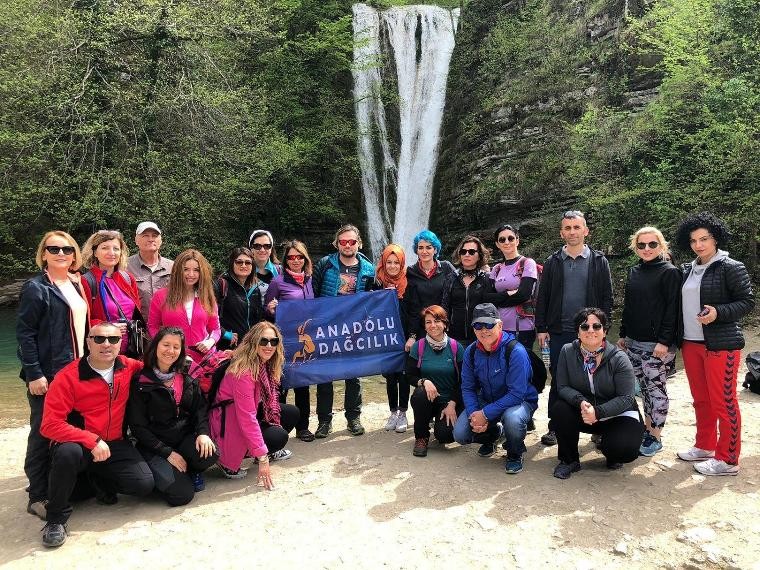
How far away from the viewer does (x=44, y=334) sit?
3998 mm

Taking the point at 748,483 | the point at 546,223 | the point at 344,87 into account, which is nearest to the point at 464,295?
the point at 748,483

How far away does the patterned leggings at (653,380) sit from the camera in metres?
4.71

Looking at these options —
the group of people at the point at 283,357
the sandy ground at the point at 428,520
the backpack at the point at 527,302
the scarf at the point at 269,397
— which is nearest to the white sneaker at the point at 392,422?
the group of people at the point at 283,357

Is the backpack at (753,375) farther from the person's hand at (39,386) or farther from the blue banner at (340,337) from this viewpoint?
the person's hand at (39,386)

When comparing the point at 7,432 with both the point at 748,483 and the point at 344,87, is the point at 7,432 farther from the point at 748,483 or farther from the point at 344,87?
the point at 344,87

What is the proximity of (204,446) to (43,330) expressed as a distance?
1.52 m

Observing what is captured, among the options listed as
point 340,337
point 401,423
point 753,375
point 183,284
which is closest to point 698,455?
point 401,423

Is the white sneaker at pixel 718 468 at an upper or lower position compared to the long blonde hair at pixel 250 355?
lower

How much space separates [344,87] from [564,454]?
19.0m

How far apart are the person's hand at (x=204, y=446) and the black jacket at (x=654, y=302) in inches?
153

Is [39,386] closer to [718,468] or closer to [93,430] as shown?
[93,430]

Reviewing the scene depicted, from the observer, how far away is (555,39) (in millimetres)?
17281

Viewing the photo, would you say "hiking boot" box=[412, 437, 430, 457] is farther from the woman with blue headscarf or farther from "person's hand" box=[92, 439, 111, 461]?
"person's hand" box=[92, 439, 111, 461]

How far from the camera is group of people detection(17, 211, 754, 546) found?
3.99 metres
